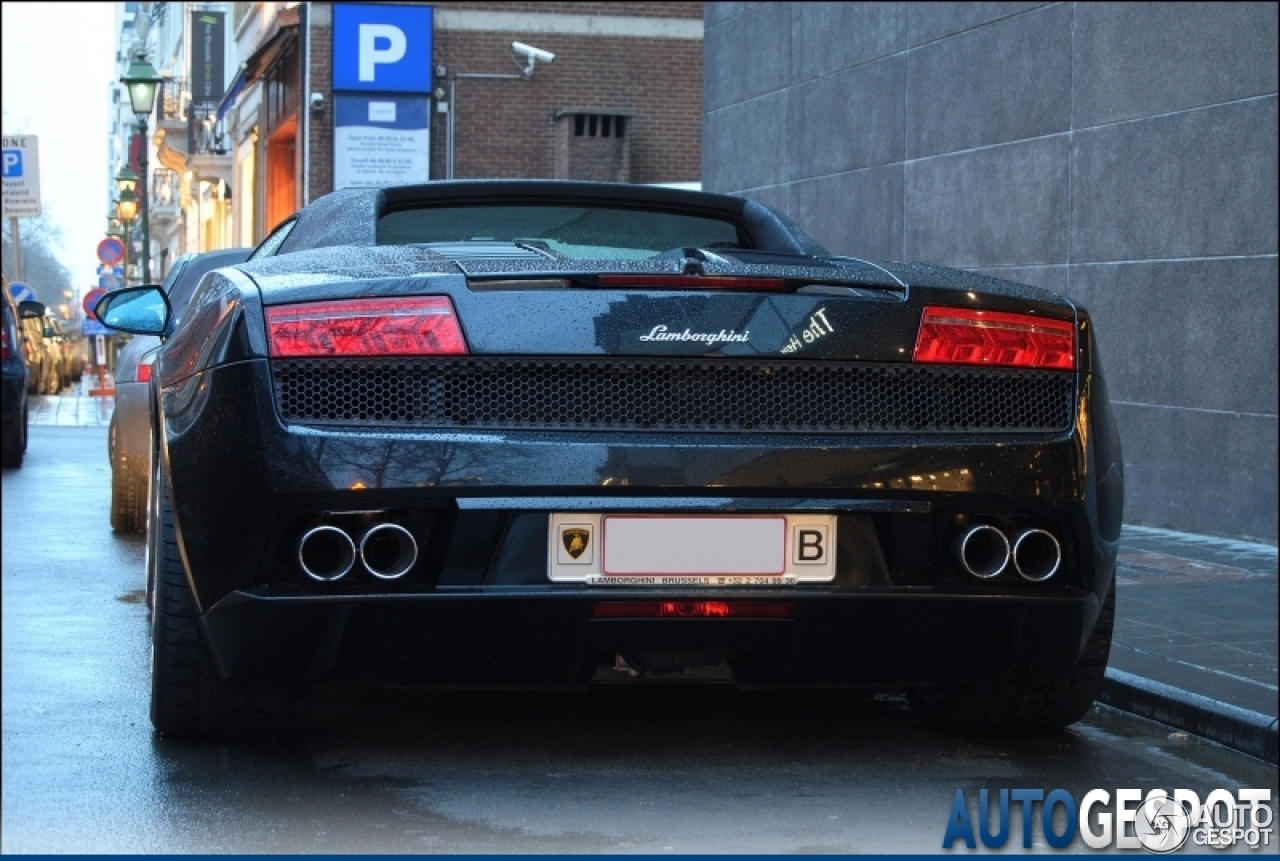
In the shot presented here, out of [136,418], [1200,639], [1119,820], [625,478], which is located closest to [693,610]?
[625,478]

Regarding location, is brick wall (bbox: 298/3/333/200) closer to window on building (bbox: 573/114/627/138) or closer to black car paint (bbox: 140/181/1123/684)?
window on building (bbox: 573/114/627/138)

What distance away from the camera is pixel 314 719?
16.4 feet

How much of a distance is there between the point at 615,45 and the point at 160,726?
27.0 m

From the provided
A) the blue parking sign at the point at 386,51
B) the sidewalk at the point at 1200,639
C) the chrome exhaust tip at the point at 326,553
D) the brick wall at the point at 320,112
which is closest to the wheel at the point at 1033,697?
Result: the sidewalk at the point at 1200,639

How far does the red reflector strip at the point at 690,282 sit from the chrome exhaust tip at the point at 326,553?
754 millimetres

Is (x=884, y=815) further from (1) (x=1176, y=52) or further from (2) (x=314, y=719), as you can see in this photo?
(1) (x=1176, y=52)

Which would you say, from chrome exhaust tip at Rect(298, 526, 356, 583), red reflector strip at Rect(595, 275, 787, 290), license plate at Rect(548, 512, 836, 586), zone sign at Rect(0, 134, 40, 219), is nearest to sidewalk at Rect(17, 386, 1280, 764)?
license plate at Rect(548, 512, 836, 586)

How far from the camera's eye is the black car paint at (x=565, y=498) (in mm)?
4000

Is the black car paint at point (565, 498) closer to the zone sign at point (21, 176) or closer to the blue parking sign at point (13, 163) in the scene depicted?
the zone sign at point (21, 176)

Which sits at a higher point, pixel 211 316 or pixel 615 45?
pixel 615 45

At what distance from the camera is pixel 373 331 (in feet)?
13.3

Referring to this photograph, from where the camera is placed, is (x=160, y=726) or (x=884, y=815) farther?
(x=160, y=726)

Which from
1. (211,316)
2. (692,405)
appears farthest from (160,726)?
(692,405)

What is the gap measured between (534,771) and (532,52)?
2639cm
